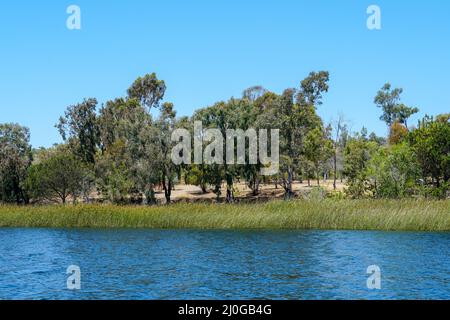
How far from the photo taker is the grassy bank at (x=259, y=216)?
40500 mm

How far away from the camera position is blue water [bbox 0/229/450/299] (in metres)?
21.0

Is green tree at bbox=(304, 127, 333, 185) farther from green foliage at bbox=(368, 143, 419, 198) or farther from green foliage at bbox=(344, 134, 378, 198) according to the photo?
green foliage at bbox=(368, 143, 419, 198)

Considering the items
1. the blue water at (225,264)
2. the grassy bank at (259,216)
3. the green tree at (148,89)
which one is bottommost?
the blue water at (225,264)

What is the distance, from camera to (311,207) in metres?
43.9
